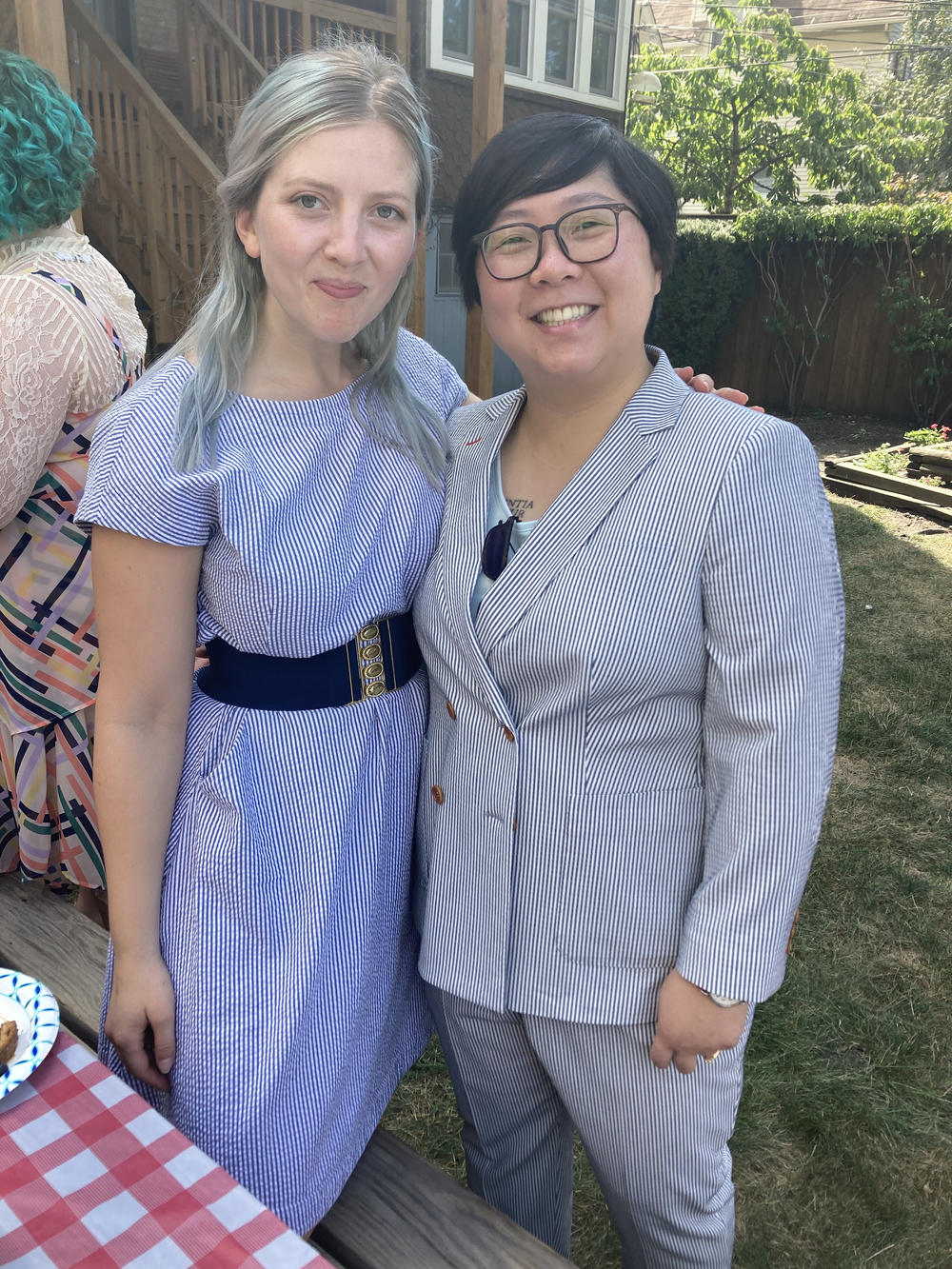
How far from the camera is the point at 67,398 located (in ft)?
6.41

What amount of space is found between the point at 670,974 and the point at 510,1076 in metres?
0.41

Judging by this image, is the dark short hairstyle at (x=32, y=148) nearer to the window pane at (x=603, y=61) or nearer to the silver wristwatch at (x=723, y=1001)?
the silver wristwatch at (x=723, y=1001)

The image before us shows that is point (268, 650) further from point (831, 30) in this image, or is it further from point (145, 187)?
point (831, 30)

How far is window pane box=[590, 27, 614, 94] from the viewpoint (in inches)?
512

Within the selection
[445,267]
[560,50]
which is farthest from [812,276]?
[445,267]

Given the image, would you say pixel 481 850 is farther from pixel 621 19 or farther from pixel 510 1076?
pixel 621 19

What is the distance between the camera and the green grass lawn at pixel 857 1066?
7.85 ft

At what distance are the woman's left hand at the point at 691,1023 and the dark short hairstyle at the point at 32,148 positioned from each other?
71.9 inches

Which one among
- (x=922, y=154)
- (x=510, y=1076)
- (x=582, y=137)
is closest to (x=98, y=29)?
(x=582, y=137)

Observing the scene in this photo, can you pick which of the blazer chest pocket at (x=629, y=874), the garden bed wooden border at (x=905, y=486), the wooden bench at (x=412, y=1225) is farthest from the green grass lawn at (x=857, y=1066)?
the garden bed wooden border at (x=905, y=486)

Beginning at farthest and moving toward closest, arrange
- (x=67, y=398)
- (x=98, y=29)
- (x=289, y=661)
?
1. (x=98, y=29)
2. (x=67, y=398)
3. (x=289, y=661)

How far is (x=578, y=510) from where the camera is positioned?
1.39m

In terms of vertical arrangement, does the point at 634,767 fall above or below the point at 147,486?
below

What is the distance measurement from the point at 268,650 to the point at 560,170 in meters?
0.77
